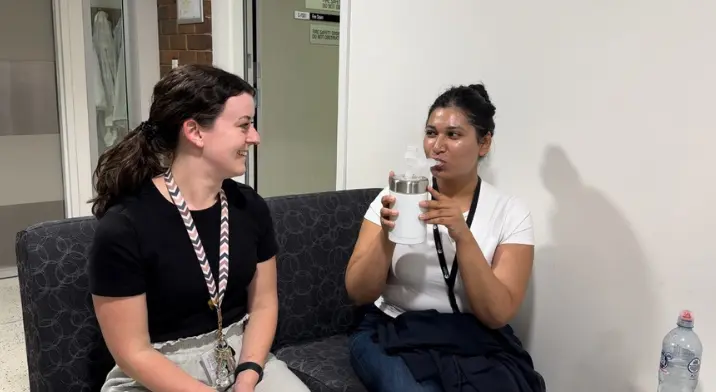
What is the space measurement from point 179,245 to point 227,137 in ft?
0.94

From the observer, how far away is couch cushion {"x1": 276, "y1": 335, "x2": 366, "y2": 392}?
177cm

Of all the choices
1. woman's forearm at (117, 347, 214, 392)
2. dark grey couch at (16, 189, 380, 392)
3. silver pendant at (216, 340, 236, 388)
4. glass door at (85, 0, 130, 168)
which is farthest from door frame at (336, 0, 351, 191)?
glass door at (85, 0, 130, 168)

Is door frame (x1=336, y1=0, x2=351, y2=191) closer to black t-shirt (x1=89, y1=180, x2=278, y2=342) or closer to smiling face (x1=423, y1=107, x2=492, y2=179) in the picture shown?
smiling face (x1=423, y1=107, x2=492, y2=179)

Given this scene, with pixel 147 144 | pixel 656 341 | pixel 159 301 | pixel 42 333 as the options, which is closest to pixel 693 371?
pixel 656 341

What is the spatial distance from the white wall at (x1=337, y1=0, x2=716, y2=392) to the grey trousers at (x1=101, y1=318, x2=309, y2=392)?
95cm

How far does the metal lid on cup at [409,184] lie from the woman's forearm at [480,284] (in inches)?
8.5

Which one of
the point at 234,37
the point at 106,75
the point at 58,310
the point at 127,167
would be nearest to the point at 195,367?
the point at 58,310

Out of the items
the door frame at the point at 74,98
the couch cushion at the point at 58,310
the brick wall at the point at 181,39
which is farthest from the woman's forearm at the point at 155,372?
the door frame at the point at 74,98

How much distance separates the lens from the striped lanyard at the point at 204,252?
1456 mm

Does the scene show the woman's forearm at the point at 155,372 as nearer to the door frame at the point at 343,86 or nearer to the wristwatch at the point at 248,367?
the wristwatch at the point at 248,367

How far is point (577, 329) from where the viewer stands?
76.4 inches

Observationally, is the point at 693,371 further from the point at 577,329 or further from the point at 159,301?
the point at 159,301

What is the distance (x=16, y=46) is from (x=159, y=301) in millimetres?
2969

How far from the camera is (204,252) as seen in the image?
4.83 ft
